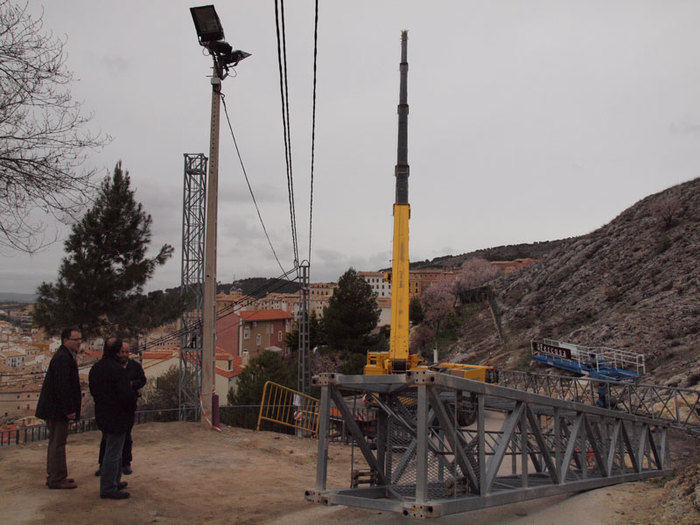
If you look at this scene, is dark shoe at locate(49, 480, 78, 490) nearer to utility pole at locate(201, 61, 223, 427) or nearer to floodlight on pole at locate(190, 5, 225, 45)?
utility pole at locate(201, 61, 223, 427)

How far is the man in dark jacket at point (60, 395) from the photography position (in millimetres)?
6199

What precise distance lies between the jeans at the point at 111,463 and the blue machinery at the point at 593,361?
21.0m

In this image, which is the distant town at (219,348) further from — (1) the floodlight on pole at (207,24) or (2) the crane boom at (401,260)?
(1) the floodlight on pole at (207,24)

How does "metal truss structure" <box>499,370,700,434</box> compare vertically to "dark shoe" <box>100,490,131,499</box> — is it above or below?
below

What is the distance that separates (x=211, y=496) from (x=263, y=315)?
5960 centimetres

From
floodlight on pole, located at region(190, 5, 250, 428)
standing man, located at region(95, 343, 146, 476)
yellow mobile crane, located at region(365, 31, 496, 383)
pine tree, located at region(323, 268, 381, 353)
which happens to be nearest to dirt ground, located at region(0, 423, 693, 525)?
standing man, located at region(95, 343, 146, 476)

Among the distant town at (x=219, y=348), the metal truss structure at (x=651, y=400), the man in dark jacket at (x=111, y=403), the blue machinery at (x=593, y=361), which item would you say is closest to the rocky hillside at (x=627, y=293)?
the blue machinery at (x=593, y=361)

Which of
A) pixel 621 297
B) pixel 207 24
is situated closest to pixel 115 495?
pixel 207 24

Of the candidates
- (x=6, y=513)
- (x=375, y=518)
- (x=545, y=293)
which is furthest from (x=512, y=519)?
(x=545, y=293)

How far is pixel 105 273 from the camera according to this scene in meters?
Result: 16.3

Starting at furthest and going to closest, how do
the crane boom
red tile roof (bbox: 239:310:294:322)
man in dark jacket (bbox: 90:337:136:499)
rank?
red tile roof (bbox: 239:310:294:322), the crane boom, man in dark jacket (bbox: 90:337:136:499)

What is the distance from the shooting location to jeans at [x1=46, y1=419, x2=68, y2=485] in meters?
6.36

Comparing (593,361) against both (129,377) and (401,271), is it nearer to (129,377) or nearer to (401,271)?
(401,271)

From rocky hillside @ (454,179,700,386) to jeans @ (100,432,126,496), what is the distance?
64.2 feet
